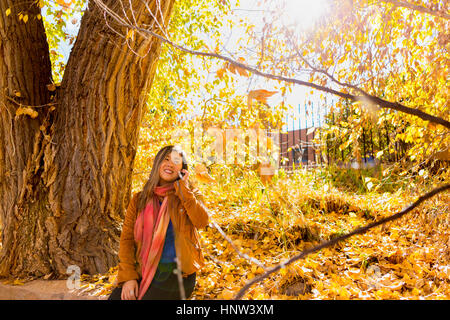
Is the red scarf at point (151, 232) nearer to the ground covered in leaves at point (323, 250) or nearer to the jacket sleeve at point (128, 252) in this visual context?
the jacket sleeve at point (128, 252)

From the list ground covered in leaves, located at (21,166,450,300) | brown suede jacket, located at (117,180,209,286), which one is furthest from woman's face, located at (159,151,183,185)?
ground covered in leaves, located at (21,166,450,300)

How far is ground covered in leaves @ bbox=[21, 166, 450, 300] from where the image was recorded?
9.03 feet

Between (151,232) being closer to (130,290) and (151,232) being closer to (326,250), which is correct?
(130,290)

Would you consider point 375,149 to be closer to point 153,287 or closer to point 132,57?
point 132,57

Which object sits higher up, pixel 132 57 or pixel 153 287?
pixel 132 57

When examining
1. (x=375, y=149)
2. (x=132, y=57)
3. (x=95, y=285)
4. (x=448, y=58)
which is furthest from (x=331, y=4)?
(x=375, y=149)

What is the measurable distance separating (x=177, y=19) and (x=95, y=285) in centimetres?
445

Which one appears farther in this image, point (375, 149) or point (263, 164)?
point (375, 149)

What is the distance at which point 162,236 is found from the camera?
2178 millimetres

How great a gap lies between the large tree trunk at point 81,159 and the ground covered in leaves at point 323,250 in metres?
0.45

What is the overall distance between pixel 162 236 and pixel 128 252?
262 millimetres

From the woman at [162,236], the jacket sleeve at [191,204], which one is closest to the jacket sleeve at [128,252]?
the woman at [162,236]

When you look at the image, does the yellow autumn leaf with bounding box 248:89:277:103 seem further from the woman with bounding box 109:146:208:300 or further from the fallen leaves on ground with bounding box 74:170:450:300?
the fallen leaves on ground with bounding box 74:170:450:300

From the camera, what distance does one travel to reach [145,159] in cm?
551
